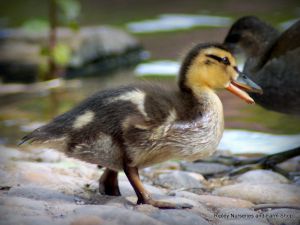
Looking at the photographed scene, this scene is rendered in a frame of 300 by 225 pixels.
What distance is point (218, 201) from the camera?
451cm

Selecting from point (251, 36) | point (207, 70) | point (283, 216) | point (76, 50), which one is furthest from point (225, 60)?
point (76, 50)

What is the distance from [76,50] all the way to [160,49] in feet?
4.26

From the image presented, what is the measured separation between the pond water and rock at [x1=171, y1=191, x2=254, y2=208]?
0.82m

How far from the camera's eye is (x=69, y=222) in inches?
143

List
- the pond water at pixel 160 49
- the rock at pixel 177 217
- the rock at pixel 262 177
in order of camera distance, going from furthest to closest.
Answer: the pond water at pixel 160 49
the rock at pixel 262 177
the rock at pixel 177 217

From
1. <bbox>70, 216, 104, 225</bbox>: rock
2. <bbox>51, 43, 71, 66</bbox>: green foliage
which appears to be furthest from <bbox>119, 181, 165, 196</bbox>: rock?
<bbox>51, 43, 71, 66</bbox>: green foliage

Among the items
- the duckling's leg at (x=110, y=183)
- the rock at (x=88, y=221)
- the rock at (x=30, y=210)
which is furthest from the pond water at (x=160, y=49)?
the rock at (x=88, y=221)

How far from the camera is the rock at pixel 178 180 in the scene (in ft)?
16.8

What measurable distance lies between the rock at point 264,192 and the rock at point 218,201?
0.50 feet

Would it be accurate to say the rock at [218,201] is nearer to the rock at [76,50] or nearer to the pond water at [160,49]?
the pond water at [160,49]

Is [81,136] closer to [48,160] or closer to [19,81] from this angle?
[48,160]

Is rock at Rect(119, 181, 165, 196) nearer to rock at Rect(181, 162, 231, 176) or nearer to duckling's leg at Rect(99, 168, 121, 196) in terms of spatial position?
duckling's leg at Rect(99, 168, 121, 196)

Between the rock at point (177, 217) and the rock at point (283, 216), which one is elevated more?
the rock at point (177, 217)

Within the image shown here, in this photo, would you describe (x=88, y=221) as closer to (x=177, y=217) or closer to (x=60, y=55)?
(x=177, y=217)
